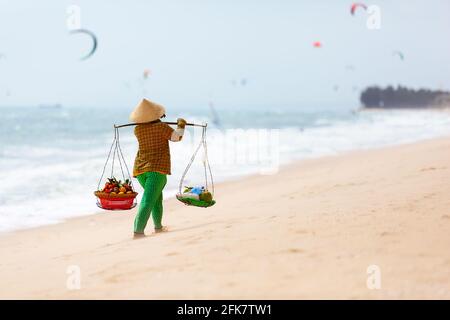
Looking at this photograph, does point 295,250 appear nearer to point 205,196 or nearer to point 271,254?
point 271,254

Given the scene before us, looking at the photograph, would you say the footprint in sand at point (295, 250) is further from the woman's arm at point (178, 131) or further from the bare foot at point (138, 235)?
the bare foot at point (138, 235)

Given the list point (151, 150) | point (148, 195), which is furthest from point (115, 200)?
point (151, 150)

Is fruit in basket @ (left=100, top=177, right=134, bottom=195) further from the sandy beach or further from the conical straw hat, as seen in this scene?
the conical straw hat

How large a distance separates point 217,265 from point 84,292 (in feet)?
2.61

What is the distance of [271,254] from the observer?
3.57 meters

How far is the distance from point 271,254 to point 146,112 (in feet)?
6.73

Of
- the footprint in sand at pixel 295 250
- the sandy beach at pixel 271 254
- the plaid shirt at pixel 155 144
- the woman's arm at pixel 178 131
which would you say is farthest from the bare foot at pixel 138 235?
the footprint in sand at pixel 295 250

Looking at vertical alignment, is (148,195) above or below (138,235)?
Answer: above

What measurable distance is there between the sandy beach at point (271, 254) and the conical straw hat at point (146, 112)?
1.04 m

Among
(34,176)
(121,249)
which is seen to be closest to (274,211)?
(121,249)

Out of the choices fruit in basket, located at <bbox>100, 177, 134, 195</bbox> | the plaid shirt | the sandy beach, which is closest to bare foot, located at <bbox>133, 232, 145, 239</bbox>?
the sandy beach

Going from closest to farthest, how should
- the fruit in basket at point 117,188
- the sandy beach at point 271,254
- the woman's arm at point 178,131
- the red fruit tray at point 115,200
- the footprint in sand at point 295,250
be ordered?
the sandy beach at point 271,254 < the footprint in sand at point 295,250 < the woman's arm at point 178,131 < the red fruit tray at point 115,200 < the fruit in basket at point 117,188

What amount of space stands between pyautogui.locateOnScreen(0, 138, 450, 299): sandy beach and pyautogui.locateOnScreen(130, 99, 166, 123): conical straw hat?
104 cm

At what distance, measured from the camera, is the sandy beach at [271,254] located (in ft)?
10.0
